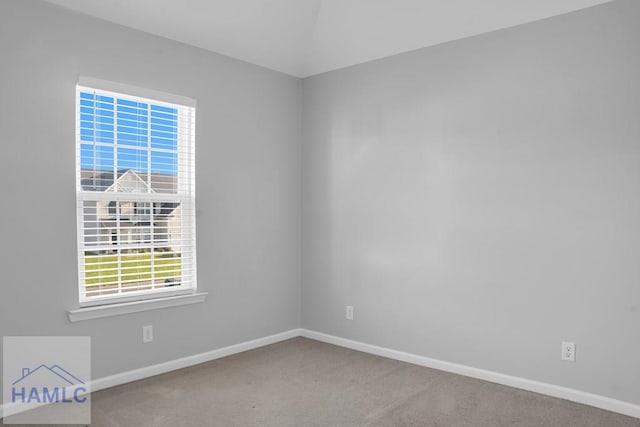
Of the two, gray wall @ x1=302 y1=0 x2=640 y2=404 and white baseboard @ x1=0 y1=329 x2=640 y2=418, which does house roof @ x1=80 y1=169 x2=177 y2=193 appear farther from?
gray wall @ x1=302 y1=0 x2=640 y2=404

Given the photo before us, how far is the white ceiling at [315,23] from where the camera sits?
3143mm

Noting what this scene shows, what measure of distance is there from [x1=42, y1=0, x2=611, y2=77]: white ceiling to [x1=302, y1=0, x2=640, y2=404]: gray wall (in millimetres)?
109

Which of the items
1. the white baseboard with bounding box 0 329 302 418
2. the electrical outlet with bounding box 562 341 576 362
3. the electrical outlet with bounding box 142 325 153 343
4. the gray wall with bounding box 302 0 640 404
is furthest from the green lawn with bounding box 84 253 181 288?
the electrical outlet with bounding box 562 341 576 362

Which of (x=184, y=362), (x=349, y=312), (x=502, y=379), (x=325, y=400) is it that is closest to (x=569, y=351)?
(x=502, y=379)

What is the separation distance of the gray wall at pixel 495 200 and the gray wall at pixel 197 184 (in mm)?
399

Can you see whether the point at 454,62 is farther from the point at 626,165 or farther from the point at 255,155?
the point at 255,155

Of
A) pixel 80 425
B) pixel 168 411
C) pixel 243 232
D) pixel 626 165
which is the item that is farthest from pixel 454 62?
pixel 80 425

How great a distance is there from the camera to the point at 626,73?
2.81 metres

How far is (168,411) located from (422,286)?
2003 mm

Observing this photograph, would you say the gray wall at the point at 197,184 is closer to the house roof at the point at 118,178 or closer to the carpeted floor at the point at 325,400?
the house roof at the point at 118,178

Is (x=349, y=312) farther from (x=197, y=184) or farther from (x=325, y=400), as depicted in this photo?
(x=197, y=184)

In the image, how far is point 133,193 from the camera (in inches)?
131

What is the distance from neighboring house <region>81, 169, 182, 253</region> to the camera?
10.3 ft

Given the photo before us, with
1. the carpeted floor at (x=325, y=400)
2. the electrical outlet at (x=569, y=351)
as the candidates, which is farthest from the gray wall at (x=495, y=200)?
the carpeted floor at (x=325, y=400)
